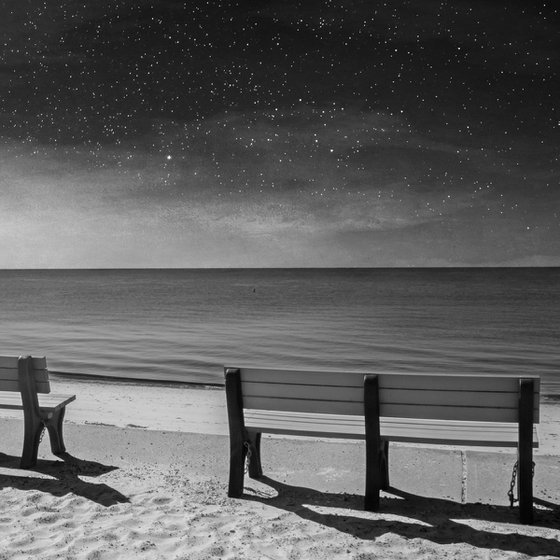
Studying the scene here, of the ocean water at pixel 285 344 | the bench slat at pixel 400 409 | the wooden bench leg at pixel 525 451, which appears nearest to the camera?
the wooden bench leg at pixel 525 451

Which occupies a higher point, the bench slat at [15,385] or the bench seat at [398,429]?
the bench slat at [15,385]

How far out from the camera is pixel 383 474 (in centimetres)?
440

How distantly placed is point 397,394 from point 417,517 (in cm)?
79

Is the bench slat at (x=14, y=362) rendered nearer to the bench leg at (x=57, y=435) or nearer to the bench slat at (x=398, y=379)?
the bench leg at (x=57, y=435)

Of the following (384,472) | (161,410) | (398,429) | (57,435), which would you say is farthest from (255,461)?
(161,410)

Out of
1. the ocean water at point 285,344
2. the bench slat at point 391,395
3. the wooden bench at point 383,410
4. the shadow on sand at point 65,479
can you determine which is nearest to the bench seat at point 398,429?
the wooden bench at point 383,410

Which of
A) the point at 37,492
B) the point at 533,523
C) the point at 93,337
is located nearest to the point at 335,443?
the point at 533,523

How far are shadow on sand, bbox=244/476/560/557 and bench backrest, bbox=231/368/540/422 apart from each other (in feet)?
2.07

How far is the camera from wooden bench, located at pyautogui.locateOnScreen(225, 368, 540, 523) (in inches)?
149

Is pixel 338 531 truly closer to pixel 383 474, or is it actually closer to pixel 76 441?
pixel 383 474

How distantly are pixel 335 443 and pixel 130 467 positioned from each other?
188 cm

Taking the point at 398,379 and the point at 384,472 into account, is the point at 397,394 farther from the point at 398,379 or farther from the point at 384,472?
the point at 384,472

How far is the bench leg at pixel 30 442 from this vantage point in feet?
16.4

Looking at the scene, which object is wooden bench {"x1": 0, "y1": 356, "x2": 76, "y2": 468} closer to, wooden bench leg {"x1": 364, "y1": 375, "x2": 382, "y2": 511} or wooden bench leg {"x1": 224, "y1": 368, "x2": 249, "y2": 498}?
wooden bench leg {"x1": 224, "y1": 368, "x2": 249, "y2": 498}
